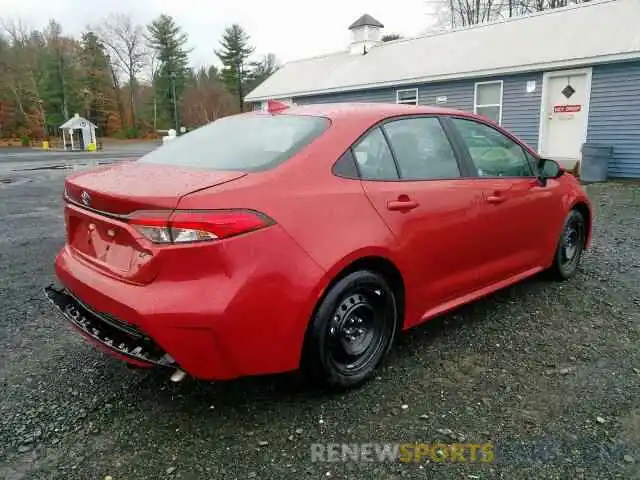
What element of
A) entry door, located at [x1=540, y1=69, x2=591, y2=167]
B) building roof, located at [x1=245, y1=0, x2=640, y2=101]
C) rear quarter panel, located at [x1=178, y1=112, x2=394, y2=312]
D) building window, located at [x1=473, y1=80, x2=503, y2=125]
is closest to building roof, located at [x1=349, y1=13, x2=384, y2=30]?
building roof, located at [x1=245, y1=0, x2=640, y2=101]

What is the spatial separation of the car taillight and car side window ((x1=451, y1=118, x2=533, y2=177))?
6.35 ft

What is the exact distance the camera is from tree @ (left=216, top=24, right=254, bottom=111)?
5691cm

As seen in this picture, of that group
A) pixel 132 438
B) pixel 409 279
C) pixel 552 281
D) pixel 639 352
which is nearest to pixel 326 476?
pixel 132 438

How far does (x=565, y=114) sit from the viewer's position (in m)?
12.7

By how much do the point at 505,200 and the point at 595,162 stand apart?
937 centimetres

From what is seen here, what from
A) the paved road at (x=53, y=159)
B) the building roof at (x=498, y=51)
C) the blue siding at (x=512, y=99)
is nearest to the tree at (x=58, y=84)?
the paved road at (x=53, y=159)

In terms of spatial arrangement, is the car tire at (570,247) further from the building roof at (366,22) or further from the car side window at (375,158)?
the building roof at (366,22)

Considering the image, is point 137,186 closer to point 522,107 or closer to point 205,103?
point 522,107

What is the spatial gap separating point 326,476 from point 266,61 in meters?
61.4

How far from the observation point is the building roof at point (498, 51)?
11859 millimetres

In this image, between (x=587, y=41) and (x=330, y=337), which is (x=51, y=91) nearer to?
(x=587, y=41)

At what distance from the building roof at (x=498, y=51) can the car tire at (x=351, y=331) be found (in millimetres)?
11244

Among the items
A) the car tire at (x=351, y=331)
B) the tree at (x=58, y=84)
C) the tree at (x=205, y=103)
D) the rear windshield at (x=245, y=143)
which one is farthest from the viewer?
the tree at (x=205, y=103)

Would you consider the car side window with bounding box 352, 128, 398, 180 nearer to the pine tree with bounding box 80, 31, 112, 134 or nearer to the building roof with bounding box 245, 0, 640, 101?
the building roof with bounding box 245, 0, 640, 101
